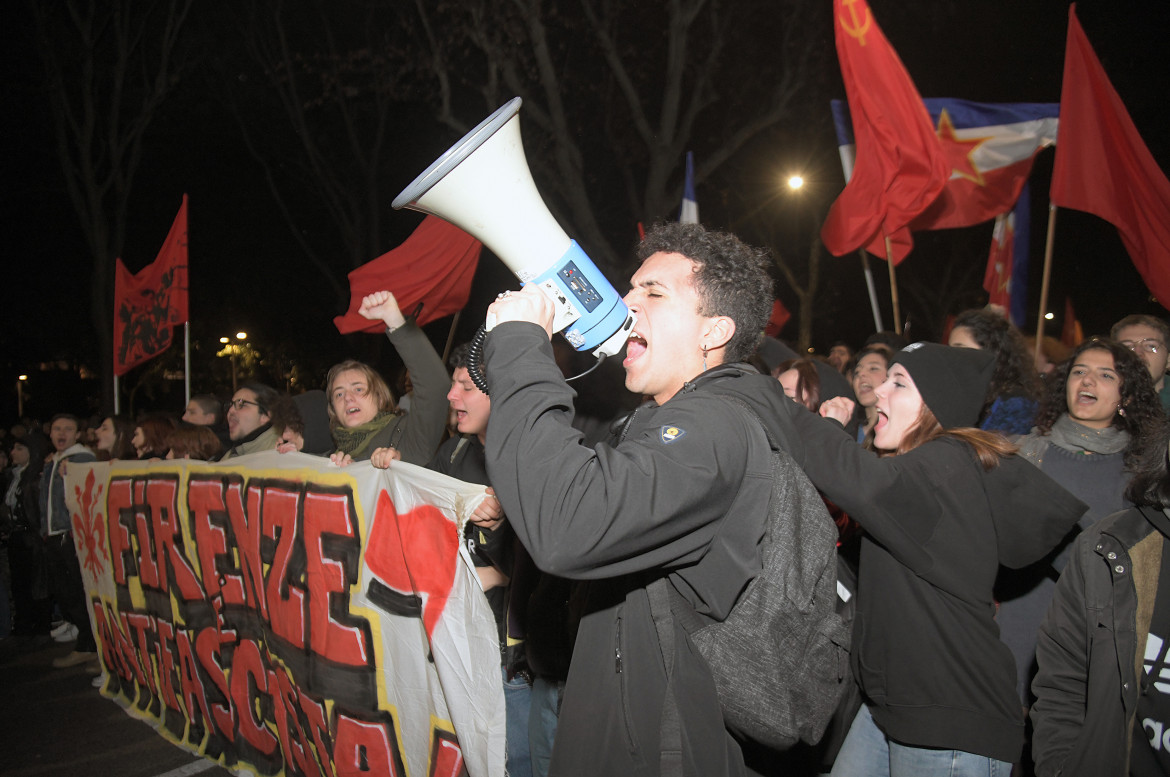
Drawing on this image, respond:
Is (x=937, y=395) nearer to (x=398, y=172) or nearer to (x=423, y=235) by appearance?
(x=423, y=235)

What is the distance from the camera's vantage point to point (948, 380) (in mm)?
2525

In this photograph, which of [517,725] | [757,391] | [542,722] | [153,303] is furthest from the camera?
[153,303]

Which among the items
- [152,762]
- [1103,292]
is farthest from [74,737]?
[1103,292]

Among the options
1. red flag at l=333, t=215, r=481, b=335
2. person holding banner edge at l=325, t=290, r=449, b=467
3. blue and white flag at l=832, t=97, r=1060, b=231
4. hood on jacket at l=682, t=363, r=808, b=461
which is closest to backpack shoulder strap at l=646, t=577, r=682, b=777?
hood on jacket at l=682, t=363, r=808, b=461

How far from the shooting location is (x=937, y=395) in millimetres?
2512

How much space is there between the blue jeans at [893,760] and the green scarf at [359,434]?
259 cm

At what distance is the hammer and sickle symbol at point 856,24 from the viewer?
17.5 feet

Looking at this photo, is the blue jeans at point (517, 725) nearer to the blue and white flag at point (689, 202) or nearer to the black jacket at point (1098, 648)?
the black jacket at point (1098, 648)

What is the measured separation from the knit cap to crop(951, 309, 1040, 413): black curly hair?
0.78 meters

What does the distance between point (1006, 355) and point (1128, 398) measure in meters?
0.47

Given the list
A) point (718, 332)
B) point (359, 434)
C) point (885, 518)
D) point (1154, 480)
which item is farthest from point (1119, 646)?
point (359, 434)

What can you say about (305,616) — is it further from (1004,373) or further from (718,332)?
(1004,373)

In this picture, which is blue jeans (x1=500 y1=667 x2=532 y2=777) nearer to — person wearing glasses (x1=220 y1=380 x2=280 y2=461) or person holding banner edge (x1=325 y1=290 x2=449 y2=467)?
person holding banner edge (x1=325 y1=290 x2=449 y2=467)

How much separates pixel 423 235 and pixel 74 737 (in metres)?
4.26
